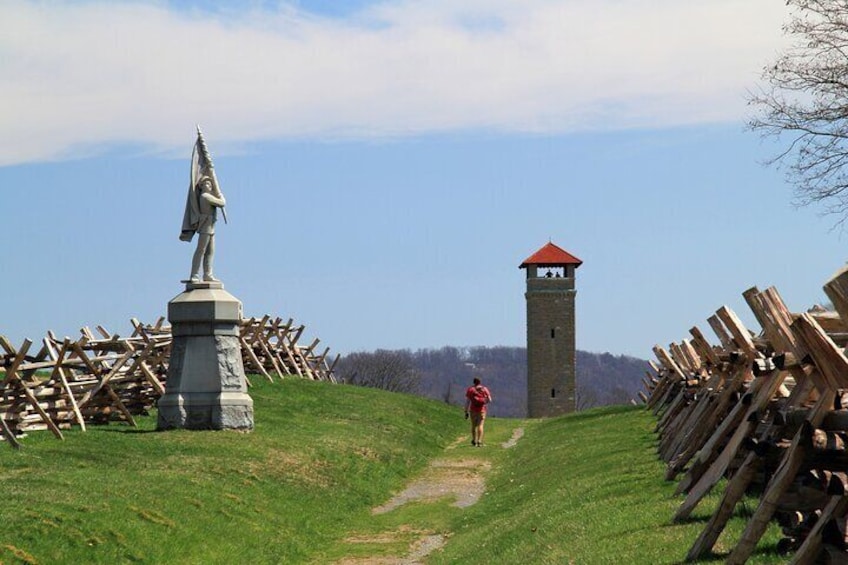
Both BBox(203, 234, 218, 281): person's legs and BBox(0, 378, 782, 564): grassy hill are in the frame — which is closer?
BBox(0, 378, 782, 564): grassy hill

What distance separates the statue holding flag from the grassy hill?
2979 mm

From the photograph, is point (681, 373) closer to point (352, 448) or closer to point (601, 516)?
point (352, 448)

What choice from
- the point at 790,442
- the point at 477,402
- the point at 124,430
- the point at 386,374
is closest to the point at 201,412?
the point at 124,430

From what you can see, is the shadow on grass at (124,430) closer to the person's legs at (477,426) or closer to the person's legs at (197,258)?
the person's legs at (197,258)

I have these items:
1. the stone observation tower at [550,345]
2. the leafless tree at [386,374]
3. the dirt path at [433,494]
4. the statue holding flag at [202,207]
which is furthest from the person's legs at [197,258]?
the leafless tree at [386,374]

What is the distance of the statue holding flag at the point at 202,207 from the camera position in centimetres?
2389

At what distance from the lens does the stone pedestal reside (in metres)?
22.7

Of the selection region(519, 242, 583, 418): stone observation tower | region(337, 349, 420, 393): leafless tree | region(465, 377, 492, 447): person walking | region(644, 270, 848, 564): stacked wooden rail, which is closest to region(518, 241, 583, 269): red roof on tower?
region(519, 242, 583, 418): stone observation tower

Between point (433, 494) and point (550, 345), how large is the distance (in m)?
35.9

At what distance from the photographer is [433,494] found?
19891 millimetres

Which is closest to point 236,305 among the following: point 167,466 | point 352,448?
point 352,448

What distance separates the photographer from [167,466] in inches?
707

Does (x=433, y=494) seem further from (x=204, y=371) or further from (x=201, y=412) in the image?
(x=204, y=371)

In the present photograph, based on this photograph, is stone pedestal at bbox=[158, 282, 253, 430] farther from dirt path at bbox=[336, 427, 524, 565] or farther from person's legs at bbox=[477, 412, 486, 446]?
person's legs at bbox=[477, 412, 486, 446]
